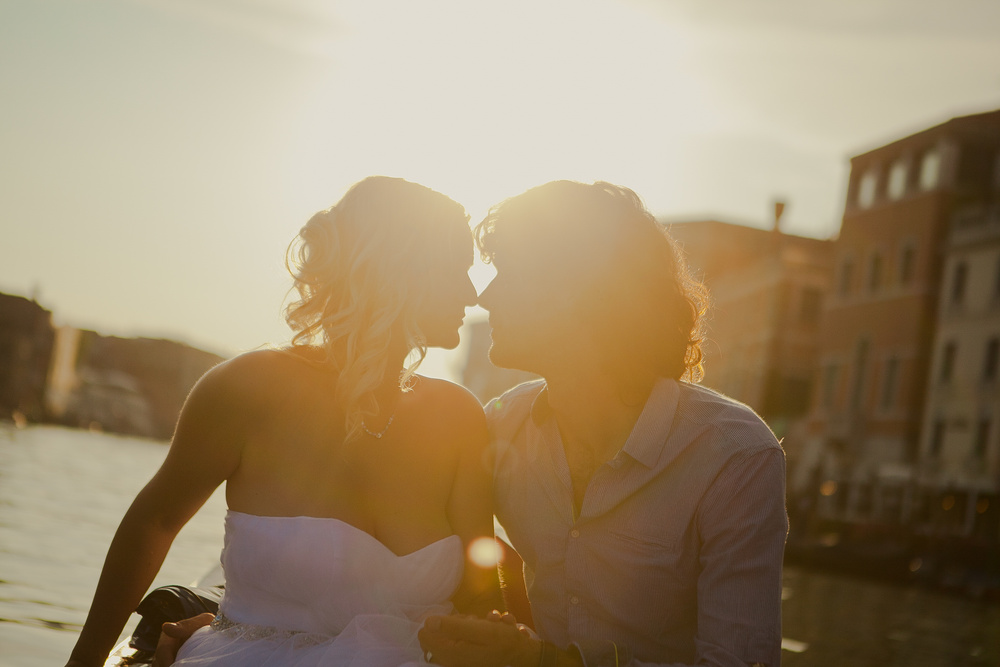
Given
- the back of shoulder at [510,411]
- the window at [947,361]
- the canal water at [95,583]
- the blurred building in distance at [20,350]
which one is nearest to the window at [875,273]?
the window at [947,361]

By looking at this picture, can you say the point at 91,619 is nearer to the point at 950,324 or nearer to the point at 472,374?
the point at 950,324

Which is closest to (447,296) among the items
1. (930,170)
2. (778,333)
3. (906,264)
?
(930,170)

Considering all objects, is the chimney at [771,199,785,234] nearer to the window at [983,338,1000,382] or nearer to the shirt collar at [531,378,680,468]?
the window at [983,338,1000,382]

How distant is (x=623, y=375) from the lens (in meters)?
2.83

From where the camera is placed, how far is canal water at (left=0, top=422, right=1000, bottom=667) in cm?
537

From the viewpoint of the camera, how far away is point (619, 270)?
285 cm

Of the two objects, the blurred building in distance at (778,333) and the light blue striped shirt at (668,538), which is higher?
the blurred building in distance at (778,333)

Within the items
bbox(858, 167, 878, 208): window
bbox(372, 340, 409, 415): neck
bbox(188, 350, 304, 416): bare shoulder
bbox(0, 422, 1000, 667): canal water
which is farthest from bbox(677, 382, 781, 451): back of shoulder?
bbox(858, 167, 878, 208): window

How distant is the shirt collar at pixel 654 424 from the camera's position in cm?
263

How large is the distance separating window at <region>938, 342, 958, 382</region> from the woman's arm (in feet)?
95.5

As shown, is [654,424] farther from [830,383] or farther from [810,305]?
[810,305]

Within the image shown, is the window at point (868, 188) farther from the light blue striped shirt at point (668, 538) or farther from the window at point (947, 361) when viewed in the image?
the light blue striped shirt at point (668, 538)

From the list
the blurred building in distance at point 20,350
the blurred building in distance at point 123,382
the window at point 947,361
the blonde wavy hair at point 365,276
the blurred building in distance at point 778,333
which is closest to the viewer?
the blonde wavy hair at point 365,276

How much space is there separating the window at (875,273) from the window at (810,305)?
810cm
